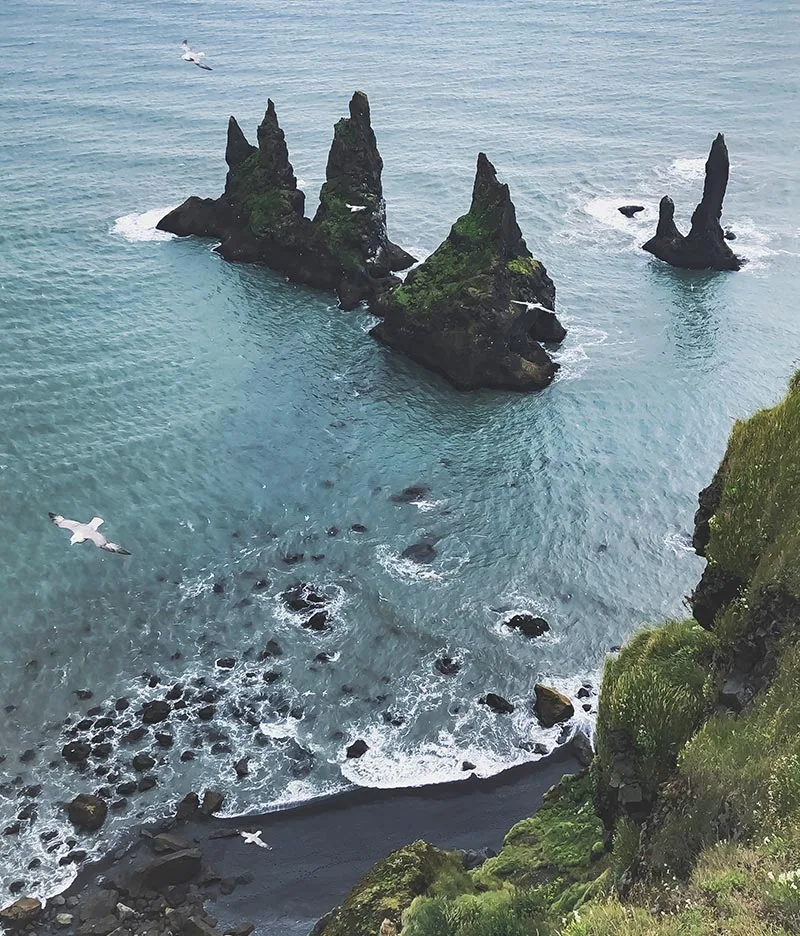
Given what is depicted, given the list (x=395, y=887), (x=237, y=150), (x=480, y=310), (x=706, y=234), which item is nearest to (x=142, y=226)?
(x=237, y=150)

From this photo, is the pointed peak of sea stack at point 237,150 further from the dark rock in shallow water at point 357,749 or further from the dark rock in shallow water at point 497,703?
the dark rock in shallow water at point 357,749

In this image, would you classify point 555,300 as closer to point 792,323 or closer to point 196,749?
point 792,323

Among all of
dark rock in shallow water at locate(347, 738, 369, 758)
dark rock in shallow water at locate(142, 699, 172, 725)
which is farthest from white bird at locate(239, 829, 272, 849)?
dark rock in shallow water at locate(142, 699, 172, 725)

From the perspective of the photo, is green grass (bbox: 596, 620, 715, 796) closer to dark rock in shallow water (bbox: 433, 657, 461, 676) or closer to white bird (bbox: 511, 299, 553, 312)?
dark rock in shallow water (bbox: 433, 657, 461, 676)

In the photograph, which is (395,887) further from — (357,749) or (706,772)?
(357,749)

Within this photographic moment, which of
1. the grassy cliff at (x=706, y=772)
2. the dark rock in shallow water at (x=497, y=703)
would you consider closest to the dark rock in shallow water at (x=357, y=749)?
the dark rock in shallow water at (x=497, y=703)

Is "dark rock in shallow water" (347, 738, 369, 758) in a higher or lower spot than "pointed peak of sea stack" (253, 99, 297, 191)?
lower
